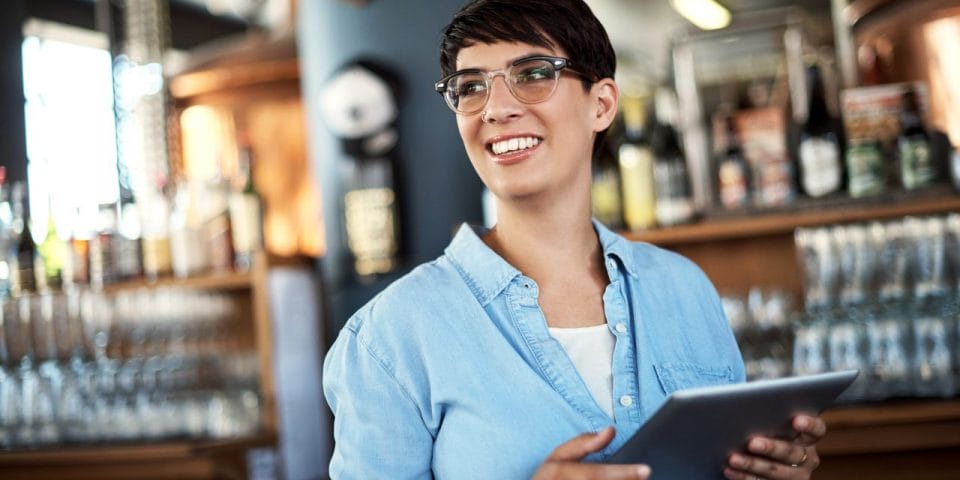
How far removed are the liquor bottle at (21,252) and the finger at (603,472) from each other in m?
3.25

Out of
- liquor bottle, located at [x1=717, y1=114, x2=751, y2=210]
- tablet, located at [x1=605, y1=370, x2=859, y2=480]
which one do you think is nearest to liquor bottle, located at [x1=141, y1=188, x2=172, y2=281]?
liquor bottle, located at [x1=717, y1=114, x2=751, y2=210]

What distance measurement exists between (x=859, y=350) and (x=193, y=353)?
7.18 ft

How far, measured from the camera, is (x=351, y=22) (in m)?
3.98

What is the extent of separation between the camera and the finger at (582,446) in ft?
3.84

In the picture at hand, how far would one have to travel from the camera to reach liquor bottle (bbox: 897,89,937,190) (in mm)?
2838

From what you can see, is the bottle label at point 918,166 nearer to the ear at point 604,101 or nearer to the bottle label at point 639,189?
the bottle label at point 639,189

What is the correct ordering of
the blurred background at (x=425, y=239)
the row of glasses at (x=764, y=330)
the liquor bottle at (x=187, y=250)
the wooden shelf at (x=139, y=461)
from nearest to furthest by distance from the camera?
the blurred background at (x=425, y=239), the row of glasses at (x=764, y=330), the wooden shelf at (x=139, y=461), the liquor bottle at (x=187, y=250)

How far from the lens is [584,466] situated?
1.16 m

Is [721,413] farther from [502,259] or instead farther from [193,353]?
[193,353]

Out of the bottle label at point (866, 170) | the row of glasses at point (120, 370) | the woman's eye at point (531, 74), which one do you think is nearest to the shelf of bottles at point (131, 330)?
the row of glasses at point (120, 370)

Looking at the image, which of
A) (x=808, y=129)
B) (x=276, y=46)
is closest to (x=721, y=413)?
(x=808, y=129)

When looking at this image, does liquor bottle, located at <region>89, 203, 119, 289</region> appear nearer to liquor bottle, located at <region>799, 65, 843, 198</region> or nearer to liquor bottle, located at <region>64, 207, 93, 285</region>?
liquor bottle, located at <region>64, 207, 93, 285</region>

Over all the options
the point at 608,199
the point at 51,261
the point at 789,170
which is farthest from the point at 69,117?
the point at 789,170

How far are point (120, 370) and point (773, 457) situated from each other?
2788 millimetres
